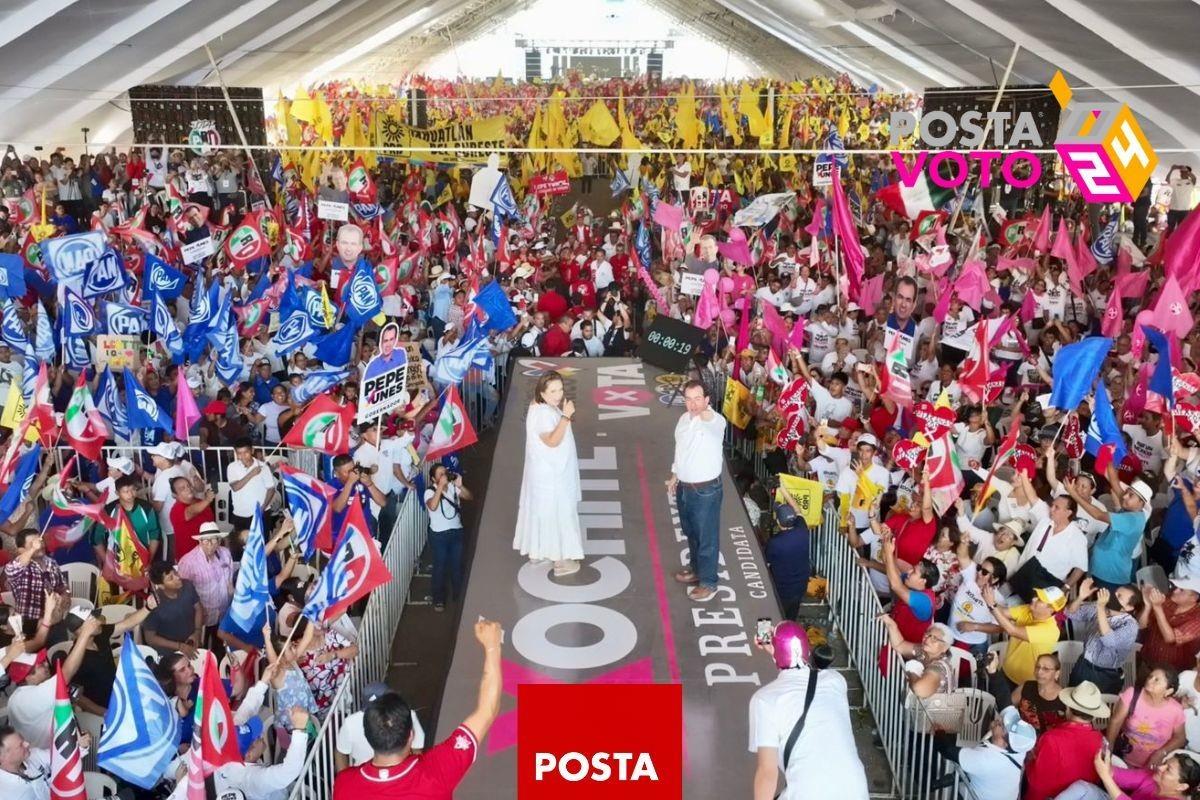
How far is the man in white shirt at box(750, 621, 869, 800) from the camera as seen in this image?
5293 millimetres

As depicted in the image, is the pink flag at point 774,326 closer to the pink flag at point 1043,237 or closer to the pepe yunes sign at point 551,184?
the pink flag at point 1043,237

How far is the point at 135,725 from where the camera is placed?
Answer: 21.2ft

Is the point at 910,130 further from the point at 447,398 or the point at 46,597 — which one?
the point at 46,597

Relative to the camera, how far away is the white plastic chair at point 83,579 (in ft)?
31.6

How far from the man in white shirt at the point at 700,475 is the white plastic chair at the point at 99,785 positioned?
4.06 metres

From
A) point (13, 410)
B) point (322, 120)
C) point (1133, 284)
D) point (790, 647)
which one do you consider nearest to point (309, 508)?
point (13, 410)

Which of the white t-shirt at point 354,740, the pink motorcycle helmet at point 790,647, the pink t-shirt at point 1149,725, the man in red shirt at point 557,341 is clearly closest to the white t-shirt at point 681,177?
the man in red shirt at point 557,341

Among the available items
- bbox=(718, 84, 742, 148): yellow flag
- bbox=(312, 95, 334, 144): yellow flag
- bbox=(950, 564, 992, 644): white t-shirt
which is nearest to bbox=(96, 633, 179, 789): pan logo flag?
bbox=(950, 564, 992, 644): white t-shirt

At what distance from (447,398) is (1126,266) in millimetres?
9353

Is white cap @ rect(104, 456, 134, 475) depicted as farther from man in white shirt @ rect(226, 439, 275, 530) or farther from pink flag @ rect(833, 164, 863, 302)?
pink flag @ rect(833, 164, 863, 302)

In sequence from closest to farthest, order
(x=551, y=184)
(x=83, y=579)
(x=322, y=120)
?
(x=83, y=579)
(x=551, y=184)
(x=322, y=120)

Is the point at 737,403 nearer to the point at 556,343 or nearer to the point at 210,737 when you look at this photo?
the point at 556,343

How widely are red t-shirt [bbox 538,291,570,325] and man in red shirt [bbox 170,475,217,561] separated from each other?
24.5 ft

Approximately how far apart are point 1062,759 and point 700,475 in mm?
2966
